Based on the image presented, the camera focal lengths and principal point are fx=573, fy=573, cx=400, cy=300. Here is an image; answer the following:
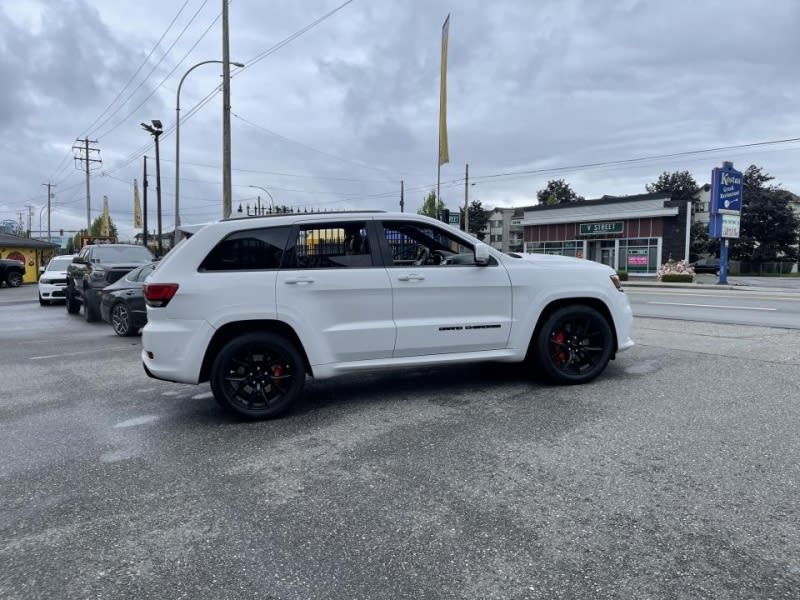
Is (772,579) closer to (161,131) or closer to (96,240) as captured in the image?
(161,131)

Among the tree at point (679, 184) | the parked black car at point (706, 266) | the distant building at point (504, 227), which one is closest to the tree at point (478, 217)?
the distant building at point (504, 227)

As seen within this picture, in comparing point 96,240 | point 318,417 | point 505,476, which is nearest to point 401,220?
point 318,417

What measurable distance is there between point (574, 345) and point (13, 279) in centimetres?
3754

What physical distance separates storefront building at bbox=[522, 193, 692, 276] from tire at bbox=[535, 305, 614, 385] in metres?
36.8

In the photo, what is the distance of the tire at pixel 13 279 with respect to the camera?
3375 cm

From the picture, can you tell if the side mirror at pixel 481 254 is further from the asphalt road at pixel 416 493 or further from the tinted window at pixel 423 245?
the asphalt road at pixel 416 493

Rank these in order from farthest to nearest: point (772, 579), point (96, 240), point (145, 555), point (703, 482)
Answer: point (96, 240), point (703, 482), point (145, 555), point (772, 579)

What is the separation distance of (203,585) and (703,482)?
290 centimetres

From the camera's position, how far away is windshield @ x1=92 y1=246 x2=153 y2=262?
14914 mm

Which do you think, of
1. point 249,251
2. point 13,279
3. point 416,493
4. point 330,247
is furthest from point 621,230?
point 416,493

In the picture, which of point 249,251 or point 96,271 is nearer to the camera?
point 249,251

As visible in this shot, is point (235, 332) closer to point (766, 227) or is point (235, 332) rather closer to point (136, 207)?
point (136, 207)

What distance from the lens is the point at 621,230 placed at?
4159 centimetres

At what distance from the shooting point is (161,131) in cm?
3497
